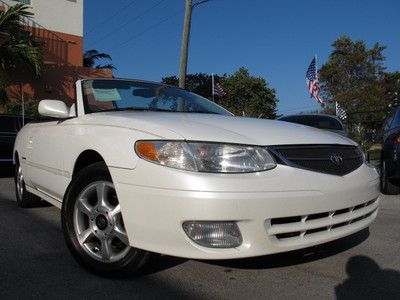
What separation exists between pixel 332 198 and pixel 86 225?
1719 mm

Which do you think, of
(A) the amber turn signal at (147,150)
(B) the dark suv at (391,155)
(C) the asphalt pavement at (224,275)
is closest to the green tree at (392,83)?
(B) the dark suv at (391,155)

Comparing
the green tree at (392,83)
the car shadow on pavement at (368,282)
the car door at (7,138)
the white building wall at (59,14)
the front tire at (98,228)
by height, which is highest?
the white building wall at (59,14)

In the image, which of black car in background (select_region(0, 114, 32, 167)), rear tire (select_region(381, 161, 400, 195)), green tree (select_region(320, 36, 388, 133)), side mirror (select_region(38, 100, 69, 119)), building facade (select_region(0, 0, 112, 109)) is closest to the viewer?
side mirror (select_region(38, 100, 69, 119))

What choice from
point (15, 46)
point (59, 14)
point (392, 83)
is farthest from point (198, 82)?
point (15, 46)

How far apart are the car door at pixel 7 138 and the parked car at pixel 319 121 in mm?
5923

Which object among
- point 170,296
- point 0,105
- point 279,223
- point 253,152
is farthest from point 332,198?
point 0,105

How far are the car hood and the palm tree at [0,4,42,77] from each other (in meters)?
19.0

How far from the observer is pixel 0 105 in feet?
71.4

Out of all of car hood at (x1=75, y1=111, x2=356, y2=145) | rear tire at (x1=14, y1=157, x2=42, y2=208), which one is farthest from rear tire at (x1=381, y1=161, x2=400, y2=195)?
rear tire at (x1=14, y1=157, x2=42, y2=208)

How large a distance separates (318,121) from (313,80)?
12862 millimetres

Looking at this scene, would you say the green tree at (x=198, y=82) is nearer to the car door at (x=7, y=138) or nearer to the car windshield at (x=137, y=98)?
the car door at (x=7, y=138)

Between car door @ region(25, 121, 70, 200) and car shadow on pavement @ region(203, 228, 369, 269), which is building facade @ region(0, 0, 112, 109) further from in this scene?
car shadow on pavement @ region(203, 228, 369, 269)

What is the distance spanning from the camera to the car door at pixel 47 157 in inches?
163

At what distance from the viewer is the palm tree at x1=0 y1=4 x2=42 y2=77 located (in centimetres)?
2102
